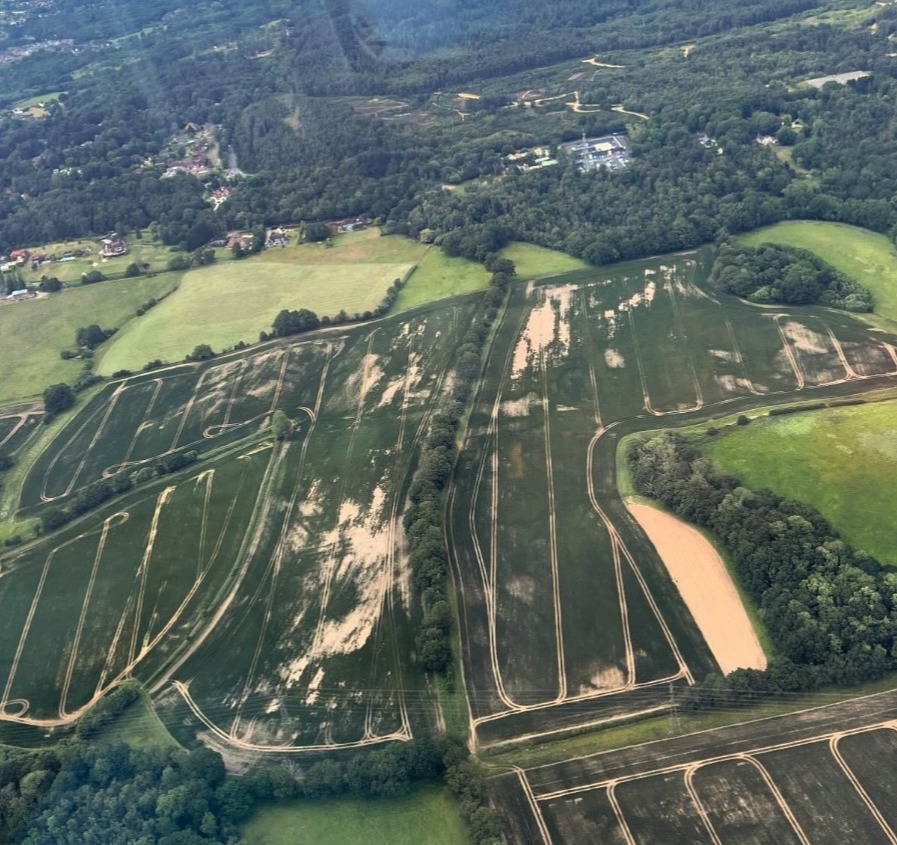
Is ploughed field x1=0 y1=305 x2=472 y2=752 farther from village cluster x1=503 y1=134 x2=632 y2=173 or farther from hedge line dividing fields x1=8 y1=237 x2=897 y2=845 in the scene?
village cluster x1=503 y1=134 x2=632 y2=173

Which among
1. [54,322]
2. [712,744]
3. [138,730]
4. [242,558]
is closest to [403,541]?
[242,558]

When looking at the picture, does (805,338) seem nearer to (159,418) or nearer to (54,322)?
(159,418)

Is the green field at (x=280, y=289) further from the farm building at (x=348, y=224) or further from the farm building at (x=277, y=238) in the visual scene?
the farm building at (x=348, y=224)

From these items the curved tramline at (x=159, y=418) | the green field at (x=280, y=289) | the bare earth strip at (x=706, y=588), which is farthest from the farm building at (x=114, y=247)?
the bare earth strip at (x=706, y=588)

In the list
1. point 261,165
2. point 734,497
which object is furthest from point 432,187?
point 734,497

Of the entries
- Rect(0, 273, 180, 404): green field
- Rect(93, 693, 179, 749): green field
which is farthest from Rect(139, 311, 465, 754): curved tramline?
Rect(0, 273, 180, 404): green field

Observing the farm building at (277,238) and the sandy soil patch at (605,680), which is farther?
the farm building at (277,238)

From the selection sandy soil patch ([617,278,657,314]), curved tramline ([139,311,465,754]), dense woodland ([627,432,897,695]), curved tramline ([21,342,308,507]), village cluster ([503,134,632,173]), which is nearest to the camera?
dense woodland ([627,432,897,695])

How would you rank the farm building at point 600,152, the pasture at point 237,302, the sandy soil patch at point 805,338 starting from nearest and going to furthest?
the sandy soil patch at point 805,338 < the pasture at point 237,302 < the farm building at point 600,152
